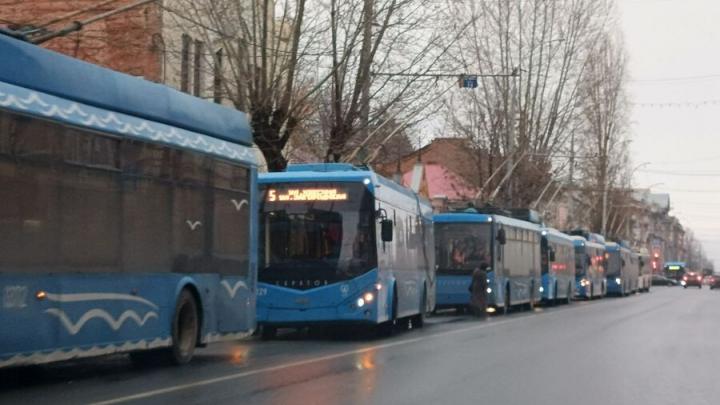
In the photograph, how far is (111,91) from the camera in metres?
14.8

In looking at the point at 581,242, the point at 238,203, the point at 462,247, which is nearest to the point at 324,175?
the point at 238,203

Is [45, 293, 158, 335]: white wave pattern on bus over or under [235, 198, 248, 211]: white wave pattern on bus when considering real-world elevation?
under

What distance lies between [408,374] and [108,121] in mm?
4789

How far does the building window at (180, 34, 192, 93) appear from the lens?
31.3 meters

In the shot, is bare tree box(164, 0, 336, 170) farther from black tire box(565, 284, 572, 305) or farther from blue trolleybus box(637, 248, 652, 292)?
blue trolleybus box(637, 248, 652, 292)

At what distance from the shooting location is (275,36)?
102 feet

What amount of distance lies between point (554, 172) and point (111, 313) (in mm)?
49981

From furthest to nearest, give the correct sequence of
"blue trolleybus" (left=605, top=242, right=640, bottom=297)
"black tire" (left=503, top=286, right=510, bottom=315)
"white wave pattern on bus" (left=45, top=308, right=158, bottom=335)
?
Result: "blue trolleybus" (left=605, top=242, right=640, bottom=297), "black tire" (left=503, top=286, right=510, bottom=315), "white wave pattern on bus" (left=45, top=308, right=158, bottom=335)

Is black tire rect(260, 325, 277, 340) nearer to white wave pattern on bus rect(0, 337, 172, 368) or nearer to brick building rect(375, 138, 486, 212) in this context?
white wave pattern on bus rect(0, 337, 172, 368)

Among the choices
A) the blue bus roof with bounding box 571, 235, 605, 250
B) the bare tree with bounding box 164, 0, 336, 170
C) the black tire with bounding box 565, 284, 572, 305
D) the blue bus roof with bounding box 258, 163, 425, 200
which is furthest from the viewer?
the blue bus roof with bounding box 571, 235, 605, 250

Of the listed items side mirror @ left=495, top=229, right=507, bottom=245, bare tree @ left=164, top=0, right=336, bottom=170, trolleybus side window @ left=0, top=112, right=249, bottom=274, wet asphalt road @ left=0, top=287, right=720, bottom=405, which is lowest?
wet asphalt road @ left=0, top=287, right=720, bottom=405

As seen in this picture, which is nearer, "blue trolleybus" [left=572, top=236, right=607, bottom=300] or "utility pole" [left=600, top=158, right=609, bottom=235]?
"blue trolleybus" [left=572, top=236, right=607, bottom=300]

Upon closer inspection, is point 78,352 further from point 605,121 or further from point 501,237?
point 605,121

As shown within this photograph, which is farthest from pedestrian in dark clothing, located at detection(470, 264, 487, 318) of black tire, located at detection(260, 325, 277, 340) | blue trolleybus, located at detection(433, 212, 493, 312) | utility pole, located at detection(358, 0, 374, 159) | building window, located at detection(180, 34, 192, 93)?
black tire, located at detection(260, 325, 277, 340)
